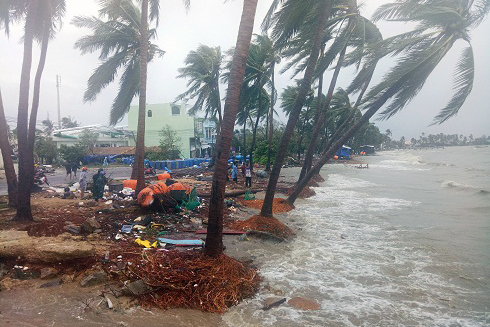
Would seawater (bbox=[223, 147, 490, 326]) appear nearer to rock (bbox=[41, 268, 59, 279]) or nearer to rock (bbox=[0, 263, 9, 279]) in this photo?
Result: rock (bbox=[41, 268, 59, 279])

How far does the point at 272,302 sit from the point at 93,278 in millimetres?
2921

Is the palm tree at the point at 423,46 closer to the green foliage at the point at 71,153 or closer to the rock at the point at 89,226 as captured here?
the rock at the point at 89,226

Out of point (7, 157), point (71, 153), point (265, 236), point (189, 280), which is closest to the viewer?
point (189, 280)

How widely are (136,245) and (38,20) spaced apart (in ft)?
22.7

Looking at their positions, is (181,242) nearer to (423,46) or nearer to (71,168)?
(423,46)

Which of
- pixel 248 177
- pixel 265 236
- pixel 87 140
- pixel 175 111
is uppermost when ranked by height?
pixel 175 111

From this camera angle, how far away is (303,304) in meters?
5.06

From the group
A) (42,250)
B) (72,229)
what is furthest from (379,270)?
(72,229)

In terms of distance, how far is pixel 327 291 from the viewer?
5.59m

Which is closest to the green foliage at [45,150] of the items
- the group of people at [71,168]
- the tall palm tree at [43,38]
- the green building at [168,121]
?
the green building at [168,121]

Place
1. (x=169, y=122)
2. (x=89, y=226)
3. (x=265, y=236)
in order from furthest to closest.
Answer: (x=169, y=122)
(x=265, y=236)
(x=89, y=226)

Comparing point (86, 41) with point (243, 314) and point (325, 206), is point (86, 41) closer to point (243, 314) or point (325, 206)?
point (325, 206)

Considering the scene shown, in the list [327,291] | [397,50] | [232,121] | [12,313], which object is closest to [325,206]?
[397,50]

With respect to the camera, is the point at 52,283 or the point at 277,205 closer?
the point at 52,283
